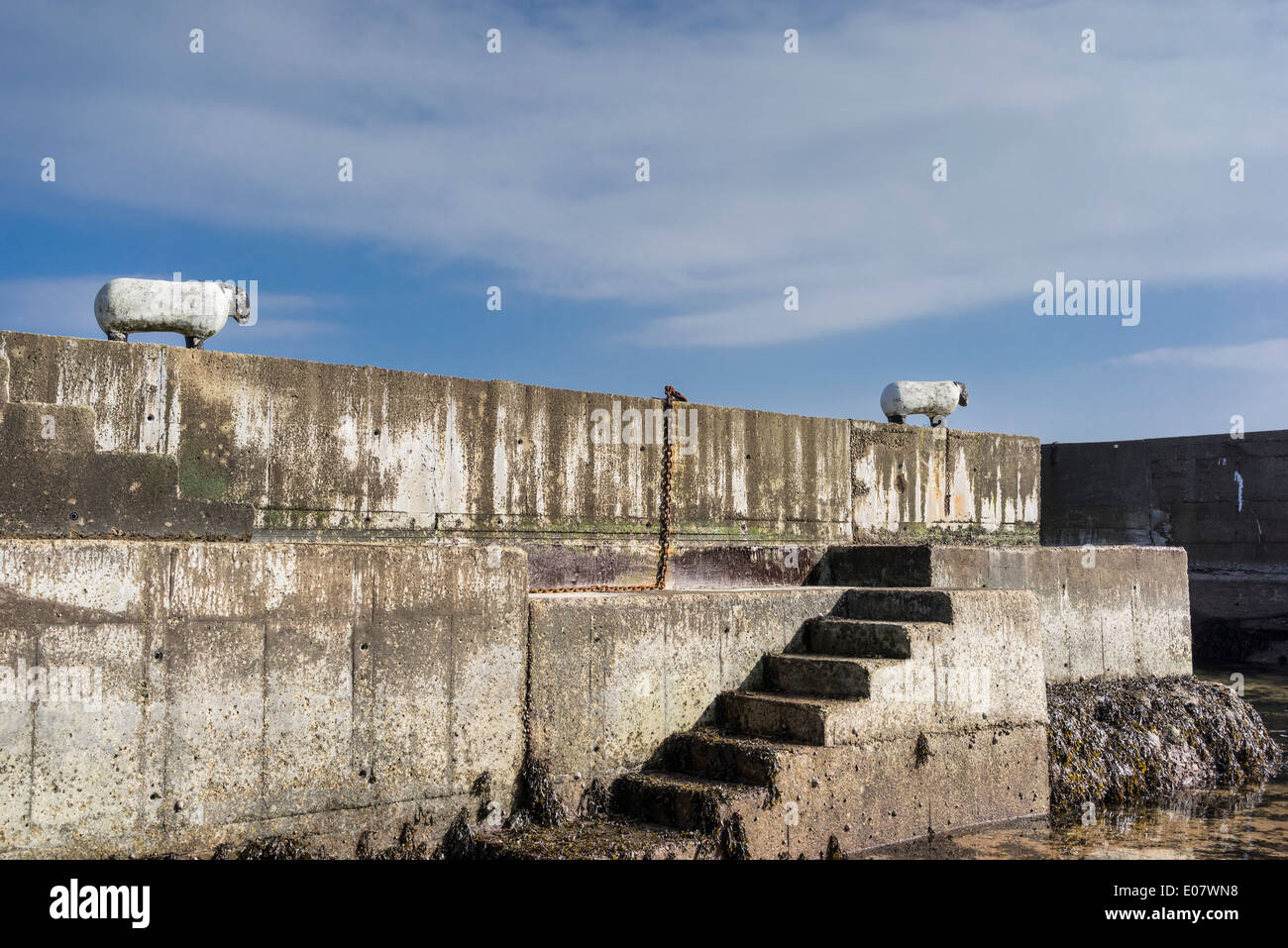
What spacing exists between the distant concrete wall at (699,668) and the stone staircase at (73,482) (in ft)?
5.80

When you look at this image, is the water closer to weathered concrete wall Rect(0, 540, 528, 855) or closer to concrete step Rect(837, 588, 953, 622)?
concrete step Rect(837, 588, 953, 622)

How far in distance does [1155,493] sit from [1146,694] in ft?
27.4

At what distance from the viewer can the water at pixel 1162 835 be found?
580 centimetres

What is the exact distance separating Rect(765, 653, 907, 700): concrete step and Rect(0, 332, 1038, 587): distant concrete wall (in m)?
1.07

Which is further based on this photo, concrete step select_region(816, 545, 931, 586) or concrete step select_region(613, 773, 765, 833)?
concrete step select_region(816, 545, 931, 586)

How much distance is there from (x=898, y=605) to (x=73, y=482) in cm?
453

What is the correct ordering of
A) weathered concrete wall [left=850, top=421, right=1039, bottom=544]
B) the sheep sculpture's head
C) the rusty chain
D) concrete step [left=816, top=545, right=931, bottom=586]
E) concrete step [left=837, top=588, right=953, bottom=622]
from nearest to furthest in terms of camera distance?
the sheep sculpture's head < concrete step [left=837, top=588, right=953, bottom=622] < the rusty chain < concrete step [left=816, top=545, right=931, bottom=586] < weathered concrete wall [left=850, top=421, right=1039, bottom=544]

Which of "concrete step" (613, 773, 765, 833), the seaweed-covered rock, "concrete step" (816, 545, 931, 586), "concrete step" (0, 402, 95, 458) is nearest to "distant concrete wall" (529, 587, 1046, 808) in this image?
"concrete step" (613, 773, 765, 833)

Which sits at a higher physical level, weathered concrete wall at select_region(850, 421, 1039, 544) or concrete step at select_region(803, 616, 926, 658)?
weathered concrete wall at select_region(850, 421, 1039, 544)

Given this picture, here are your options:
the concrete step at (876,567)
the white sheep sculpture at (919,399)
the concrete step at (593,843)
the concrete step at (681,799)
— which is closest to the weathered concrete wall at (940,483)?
the white sheep sculpture at (919,399)

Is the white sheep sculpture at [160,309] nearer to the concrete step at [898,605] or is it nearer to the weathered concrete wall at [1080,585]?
the concrete step at [898,605]

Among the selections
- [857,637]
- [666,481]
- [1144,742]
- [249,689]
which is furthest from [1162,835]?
[249,689]

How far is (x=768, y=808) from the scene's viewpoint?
16.9 ft

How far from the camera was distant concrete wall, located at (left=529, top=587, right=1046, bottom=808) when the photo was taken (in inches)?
212
